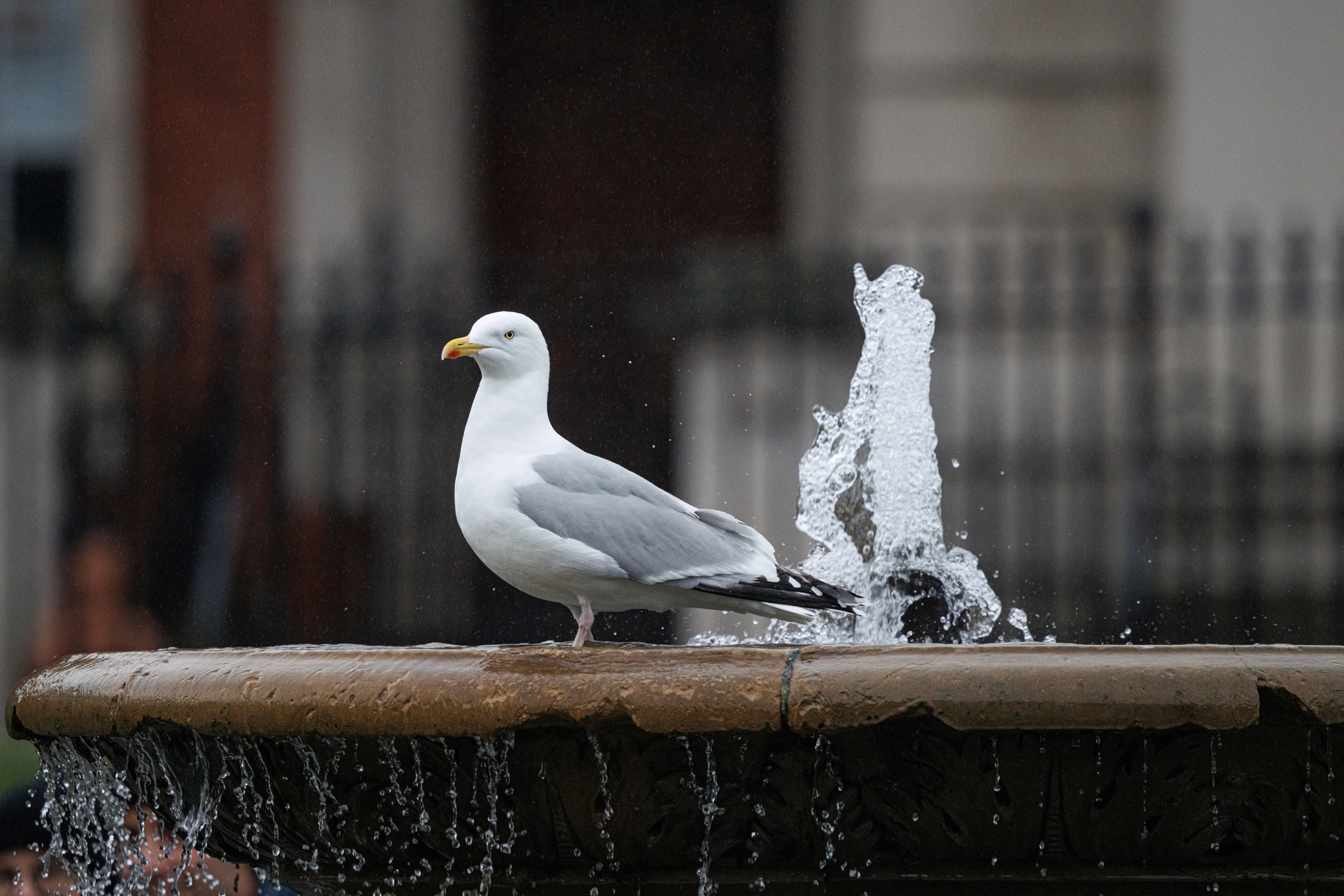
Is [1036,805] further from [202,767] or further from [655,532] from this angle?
[202,767]

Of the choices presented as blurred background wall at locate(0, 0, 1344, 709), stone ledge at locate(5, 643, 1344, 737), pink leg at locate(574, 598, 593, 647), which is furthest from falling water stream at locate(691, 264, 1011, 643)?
blurred background wall at locate(0, 0, 1344, 709)

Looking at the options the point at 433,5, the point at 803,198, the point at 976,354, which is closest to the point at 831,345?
the point at 976,354

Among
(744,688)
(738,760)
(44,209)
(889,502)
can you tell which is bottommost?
(738,760)

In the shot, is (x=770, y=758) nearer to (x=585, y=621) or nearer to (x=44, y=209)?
(x=585, y=621)

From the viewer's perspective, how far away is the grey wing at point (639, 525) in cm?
332

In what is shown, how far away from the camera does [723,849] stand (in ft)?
9.36

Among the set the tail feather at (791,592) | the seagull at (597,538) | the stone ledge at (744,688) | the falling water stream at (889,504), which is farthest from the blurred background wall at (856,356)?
the stone ledge at (744,688)

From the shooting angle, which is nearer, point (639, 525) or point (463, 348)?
point (639, 525)

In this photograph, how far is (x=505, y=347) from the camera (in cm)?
374

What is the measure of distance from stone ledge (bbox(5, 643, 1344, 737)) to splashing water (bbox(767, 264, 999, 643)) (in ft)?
4.18

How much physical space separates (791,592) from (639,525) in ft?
1.00

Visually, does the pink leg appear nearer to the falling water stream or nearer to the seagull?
the seagull

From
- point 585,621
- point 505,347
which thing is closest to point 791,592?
point 585,621

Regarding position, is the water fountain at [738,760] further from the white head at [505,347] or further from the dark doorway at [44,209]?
the dark doorway at [44,209]
